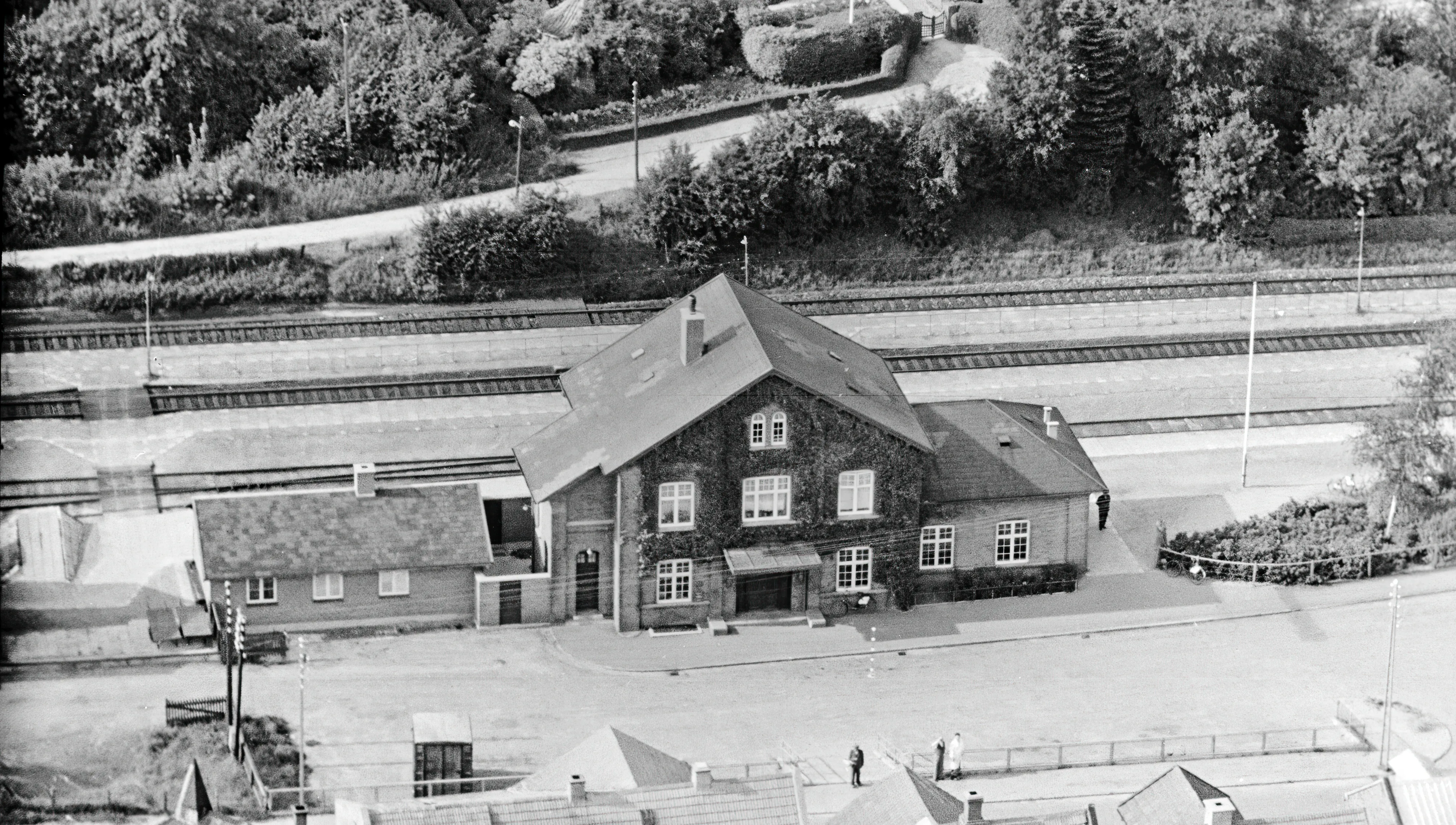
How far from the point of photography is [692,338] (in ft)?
266

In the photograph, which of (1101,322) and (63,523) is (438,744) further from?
(1101,322)

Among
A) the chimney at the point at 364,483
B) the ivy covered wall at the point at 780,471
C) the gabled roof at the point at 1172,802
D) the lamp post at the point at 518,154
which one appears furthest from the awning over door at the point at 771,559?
the lamp post at the point at 518,154

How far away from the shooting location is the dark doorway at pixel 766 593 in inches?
3206

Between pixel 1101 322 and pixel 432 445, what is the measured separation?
29.5 metres

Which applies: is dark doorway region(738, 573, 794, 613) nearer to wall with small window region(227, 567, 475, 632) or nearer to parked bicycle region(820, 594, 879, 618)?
parked bicycle region(820, 594, 879, 618)

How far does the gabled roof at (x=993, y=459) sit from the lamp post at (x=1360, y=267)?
90.9 feet

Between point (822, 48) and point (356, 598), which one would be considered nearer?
point (356, 598)

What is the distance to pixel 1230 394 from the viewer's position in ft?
327

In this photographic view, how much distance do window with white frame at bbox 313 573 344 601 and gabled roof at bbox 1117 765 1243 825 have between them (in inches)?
1038

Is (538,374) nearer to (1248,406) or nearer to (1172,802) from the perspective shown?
(1248,406)

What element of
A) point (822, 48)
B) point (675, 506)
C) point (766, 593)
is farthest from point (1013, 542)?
point (822, 48)

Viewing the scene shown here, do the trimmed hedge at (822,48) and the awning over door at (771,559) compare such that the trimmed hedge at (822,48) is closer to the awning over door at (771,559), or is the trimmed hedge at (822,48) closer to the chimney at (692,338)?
the chimney at (692,338)

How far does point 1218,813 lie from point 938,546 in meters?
22.3

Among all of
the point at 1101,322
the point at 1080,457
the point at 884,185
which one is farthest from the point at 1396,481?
the point at 884,185
